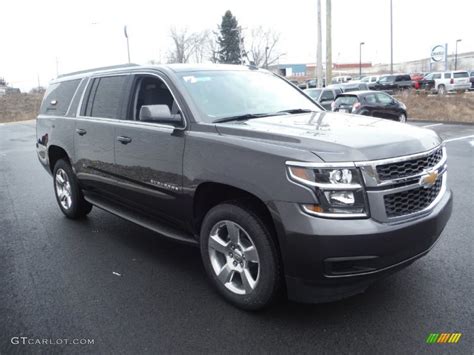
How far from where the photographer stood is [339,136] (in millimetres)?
3100

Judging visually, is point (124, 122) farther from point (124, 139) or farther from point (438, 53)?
point (438, 53)

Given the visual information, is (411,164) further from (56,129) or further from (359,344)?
(56,129)

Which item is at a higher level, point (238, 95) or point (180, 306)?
point (238, 95)

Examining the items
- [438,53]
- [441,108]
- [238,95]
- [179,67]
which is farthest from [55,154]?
[438,53]

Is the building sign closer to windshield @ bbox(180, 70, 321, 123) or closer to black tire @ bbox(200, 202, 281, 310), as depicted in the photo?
windshield @ bbox(180, 70, 321, 123)

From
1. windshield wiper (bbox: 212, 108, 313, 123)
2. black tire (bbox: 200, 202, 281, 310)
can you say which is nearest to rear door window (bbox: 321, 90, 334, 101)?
windshield wiper (bbox: 212, 108, 313, 123)

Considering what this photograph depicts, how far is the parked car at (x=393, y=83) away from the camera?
119 feet

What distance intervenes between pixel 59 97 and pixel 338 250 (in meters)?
4.70

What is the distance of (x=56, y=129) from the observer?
5.79 meters

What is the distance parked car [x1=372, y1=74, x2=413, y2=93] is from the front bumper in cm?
3540

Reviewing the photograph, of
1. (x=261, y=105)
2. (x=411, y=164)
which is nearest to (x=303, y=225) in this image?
(x=411, y=164)

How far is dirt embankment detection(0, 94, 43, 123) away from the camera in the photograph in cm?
4071

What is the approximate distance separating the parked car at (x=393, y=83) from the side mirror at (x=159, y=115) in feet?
114

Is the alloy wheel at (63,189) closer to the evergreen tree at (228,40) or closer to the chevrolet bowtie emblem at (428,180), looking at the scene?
the chevrolet bowtie emblem at (428,180)
